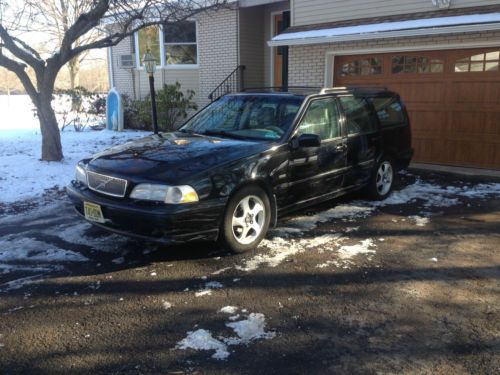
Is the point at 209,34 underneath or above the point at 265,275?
above

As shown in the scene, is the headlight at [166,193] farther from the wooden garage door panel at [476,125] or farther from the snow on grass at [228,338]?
the wooden garage door panel at [476,125]

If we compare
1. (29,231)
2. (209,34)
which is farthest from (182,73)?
(29,231)

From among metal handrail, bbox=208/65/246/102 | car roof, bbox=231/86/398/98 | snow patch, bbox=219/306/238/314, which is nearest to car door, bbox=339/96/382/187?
car roof, bbox=231/86/398/98

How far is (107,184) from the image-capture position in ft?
14.7

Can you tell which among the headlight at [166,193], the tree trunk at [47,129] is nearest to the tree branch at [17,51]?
the tree trunk at [47,129]

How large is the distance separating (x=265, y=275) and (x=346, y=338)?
116 centimetres

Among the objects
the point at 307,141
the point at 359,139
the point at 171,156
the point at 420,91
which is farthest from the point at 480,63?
the point at 171,156

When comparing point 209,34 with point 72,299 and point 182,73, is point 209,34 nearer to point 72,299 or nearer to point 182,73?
point 182,73

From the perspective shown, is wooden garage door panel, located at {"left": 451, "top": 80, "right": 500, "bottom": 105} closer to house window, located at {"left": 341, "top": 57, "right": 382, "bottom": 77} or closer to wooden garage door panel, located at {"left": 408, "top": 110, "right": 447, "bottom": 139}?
wooden garage door panel, located at {"left": 408, "top": 110, "right": 447, "bottom": 139}

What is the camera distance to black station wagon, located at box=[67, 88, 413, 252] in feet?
13.8

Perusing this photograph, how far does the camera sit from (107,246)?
4.97m

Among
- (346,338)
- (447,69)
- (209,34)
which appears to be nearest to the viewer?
(346,338)

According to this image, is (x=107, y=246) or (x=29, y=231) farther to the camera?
(x=29, y=231)

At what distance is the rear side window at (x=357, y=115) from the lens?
6.13 m
